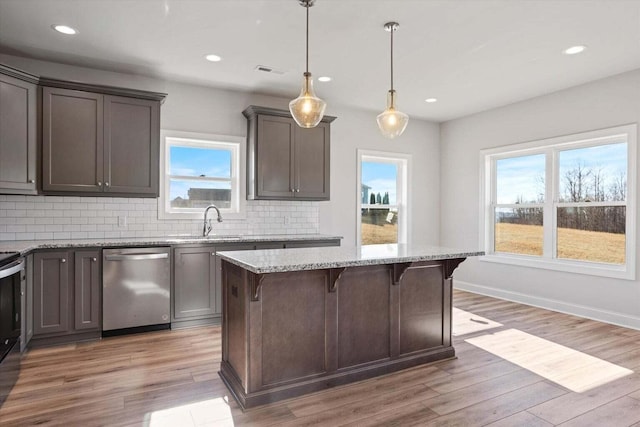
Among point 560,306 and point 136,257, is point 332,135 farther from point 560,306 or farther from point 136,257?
point 560,306

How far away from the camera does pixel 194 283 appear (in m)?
4.16

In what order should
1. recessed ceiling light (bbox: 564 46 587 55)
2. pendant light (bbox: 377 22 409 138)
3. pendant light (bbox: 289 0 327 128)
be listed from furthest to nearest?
recessed ceiling light (bbox: 564 46 587 55)
pendant light (bbox: 377 22 409 138)
pendant light (bbox: 289 0 327 128)

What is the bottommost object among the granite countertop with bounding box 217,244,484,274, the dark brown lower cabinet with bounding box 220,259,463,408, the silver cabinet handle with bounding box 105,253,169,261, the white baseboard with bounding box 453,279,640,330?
the white baseboard with bounding box 453,279,640,330

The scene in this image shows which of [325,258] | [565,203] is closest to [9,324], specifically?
[325,258]

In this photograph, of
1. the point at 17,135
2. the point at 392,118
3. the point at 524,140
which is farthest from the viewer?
the point at 524,140

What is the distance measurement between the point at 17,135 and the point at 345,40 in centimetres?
301

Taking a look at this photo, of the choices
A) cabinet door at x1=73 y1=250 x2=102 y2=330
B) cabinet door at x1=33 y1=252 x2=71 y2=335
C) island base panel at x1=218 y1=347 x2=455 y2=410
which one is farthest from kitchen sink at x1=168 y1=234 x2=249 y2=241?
island base panel at x1=218 y1=347 x2=455 y2=410

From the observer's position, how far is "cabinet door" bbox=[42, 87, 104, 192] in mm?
3732

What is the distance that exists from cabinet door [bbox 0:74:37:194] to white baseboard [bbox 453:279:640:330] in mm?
5727

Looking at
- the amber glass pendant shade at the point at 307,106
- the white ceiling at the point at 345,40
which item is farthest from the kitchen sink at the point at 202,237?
the amber glass pendant shade at the point at 307,106

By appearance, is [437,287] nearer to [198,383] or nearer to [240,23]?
[198,383]

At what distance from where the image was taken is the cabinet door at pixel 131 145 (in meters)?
3.99

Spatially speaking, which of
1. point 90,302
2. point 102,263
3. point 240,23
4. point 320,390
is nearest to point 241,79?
point 240,23

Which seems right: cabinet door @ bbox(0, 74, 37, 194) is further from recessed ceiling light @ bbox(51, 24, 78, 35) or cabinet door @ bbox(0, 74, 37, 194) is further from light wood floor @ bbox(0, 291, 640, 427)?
light wood floor @ bbox(0, 291, 640, 427)
